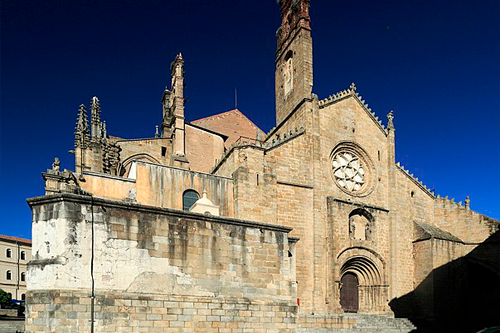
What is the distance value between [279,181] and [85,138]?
12.0 m

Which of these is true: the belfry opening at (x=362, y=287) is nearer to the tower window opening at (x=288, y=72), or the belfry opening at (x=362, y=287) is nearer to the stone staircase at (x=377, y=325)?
the stone staircase at (x=377, y=325)

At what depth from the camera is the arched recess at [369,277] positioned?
2117 centimetres

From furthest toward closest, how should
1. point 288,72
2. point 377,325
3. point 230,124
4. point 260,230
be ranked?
point 230,124, point 288,72, point 377,325, point 260,230

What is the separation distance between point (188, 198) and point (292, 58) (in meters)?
10.4

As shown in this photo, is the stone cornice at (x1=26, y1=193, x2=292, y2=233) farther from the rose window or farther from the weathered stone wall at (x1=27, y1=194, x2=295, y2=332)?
the rose window

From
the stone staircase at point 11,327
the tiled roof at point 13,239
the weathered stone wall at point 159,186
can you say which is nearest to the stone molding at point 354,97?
the weathered stone wall at point 159,186

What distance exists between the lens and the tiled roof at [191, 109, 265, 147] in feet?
105

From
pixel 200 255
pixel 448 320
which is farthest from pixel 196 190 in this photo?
pixel 448 320

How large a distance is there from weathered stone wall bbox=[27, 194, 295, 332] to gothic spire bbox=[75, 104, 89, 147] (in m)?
15.7

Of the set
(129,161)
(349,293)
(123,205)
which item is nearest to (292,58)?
(129,161)

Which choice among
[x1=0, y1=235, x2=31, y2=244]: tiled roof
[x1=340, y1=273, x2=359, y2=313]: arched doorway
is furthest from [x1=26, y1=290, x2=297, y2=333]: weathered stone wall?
[x1=0, y1=235, x2=31, y2=244]: tiled roof

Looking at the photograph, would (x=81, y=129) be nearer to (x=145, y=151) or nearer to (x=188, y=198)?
(x=145, y=151)

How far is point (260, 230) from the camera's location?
464 inches

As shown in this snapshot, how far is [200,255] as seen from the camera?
420 inches
